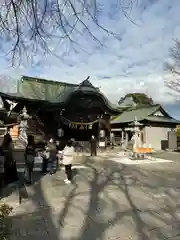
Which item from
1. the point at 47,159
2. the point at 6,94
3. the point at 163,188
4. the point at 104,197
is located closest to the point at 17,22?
the point at 104,197

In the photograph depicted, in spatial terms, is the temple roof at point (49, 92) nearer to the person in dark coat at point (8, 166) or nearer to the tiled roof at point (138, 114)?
the tiled roof at point (138, 114)

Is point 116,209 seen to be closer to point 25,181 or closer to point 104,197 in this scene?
point 104,197

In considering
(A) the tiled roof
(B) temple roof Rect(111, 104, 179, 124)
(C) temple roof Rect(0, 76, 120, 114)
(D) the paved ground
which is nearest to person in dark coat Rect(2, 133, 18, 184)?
(D) the paved ground

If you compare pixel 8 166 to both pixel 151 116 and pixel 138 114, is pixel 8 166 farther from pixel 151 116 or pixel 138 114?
pixel 138 114

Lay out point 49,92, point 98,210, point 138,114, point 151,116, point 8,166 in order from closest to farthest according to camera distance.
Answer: point 98,210
point 8,166
point 49,92
point 151,116
point 138,114

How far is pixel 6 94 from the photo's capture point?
1789cm

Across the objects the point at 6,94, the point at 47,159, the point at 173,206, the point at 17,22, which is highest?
the point at 6,94

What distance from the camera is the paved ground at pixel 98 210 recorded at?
4078mm

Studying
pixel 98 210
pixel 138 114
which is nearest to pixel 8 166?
pixel 98 210

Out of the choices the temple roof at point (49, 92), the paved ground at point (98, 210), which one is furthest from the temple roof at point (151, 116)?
the paved ground at point (98, 210)

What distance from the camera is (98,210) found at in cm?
525

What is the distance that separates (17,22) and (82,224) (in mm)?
3555

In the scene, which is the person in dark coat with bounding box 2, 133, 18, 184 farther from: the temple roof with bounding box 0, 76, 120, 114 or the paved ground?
the temple roof with bounding box 0, 76, 120, 114

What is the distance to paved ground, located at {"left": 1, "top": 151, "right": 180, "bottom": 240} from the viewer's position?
4078mm
